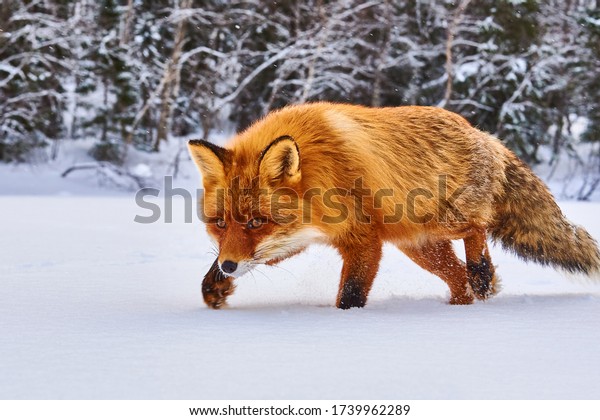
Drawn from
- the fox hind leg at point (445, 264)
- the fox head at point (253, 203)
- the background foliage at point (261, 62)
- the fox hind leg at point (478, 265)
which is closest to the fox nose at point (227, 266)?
the fox head at point (253, 203)

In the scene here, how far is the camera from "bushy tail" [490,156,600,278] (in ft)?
17.1

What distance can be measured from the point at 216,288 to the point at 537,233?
8.69 ft

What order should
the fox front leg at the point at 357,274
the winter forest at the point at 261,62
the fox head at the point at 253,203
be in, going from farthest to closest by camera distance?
the winter forest at the point at 261,62 < the fox front leg at the point at 357,274 < the fox head at the point at 253,203

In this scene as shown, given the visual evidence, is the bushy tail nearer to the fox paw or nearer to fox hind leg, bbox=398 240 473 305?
fox hind leg, bbox=398 240 473 305

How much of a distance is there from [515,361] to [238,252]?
187 cm

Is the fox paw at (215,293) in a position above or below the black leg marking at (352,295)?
below

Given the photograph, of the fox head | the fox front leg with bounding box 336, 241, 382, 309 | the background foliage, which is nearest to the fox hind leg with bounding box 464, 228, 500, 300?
the fox front leg with bounding box 336, 241, 382, 309

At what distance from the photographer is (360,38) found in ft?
88.2

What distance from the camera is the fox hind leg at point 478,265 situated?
509 cm

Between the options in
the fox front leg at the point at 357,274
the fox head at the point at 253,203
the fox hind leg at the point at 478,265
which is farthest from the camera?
the fox hind leg at the point at 478,265

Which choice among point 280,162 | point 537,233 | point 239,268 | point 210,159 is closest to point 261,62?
point 537,233

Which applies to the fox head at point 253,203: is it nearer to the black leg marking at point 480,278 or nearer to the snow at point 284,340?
the snow at point 284,340

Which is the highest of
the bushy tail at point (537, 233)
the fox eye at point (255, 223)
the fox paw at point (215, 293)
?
the fox eye at point (255, 223)
